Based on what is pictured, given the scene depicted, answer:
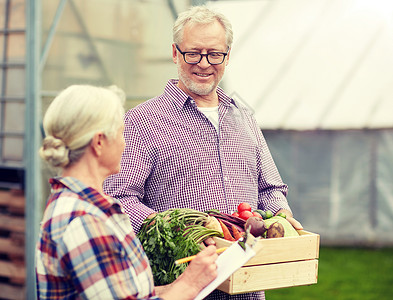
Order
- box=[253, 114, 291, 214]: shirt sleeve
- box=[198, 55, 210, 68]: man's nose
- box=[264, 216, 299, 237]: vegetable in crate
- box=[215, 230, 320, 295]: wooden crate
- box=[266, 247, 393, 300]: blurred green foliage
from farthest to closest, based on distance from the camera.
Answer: box=[266, 247, 393, 300]: blurred green foliage, box=[253, 114, 291, 214]: shirt sleeve, box=[198, 55, 210, 68]: man's nose, box=[264, 216, 299, 237]: vegetable in crate, box=[215, 230, 320, 295]: wooden crate

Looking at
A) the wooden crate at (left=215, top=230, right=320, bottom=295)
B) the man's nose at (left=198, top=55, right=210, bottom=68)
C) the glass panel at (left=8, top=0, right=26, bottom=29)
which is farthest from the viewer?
the glass panel at (left=8, top=0, right=26, bottom=29)

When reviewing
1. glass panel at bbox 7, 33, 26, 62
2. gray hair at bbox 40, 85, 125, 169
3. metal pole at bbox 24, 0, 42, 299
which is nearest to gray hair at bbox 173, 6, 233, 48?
gray hair at bbox 40, 85, 125, 169

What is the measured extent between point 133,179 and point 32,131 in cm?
230

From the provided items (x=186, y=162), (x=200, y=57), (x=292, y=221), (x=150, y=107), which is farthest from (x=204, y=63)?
(x=292, y=221)

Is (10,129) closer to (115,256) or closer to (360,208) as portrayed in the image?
(115,256)

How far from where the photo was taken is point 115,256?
5.20 feet

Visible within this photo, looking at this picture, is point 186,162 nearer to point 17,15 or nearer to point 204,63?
point 204,63

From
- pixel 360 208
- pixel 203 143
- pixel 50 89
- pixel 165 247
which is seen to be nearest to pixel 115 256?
pixel 165 247

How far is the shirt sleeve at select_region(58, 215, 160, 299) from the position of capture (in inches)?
61.1

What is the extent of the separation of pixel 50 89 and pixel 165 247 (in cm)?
274

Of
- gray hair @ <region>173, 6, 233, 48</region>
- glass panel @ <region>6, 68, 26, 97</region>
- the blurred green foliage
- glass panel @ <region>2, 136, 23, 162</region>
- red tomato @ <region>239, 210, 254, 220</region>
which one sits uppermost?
gray hair @ <region>173, 6, 233, 48</region>

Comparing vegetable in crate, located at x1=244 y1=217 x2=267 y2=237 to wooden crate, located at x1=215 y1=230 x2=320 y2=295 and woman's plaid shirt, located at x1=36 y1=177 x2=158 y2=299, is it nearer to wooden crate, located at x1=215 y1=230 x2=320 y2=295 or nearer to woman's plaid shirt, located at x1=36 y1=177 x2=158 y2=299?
wooden crate, located at x1=215 y1=230 x2=320 y2=295

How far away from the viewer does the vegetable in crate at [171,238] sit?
2.09 m

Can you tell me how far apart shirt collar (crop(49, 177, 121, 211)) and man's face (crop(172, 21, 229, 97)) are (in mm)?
1047
